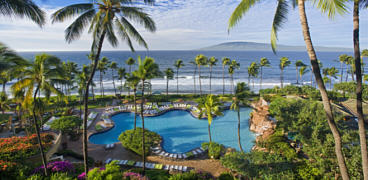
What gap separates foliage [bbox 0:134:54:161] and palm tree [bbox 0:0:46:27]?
10.3 meters

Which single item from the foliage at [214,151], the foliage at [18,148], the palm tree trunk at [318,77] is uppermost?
the palm tree trunk at [318,77]

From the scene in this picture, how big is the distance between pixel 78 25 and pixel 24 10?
2515mm

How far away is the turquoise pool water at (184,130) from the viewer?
19509 millimetres

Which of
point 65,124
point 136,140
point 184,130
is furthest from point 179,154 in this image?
point 65,124

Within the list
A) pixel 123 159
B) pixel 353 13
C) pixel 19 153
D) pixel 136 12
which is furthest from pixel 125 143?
pixel 353 13

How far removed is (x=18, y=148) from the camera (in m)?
11.8

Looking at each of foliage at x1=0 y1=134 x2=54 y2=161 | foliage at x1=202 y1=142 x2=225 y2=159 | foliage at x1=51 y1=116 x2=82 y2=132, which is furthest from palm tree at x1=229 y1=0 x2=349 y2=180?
foliage at x1=51 y1=116 x2=82 y2=132

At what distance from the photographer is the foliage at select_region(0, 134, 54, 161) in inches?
438

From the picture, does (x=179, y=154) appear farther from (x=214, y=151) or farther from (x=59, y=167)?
(x=59, y=167)

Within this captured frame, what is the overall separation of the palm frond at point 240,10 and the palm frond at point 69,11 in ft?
22.3

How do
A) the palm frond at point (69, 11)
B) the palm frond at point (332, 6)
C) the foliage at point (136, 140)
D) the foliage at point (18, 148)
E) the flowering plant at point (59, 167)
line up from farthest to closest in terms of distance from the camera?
the foliage at point (136, 140) < the foliage at point (18, 148) < the flowering plant at point (59, 167) < the palm frond at point (69, 11) < the palm frond at point (332, 6)

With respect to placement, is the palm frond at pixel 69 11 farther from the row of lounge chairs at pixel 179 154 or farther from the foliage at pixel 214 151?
the foliage at pixel 214 151

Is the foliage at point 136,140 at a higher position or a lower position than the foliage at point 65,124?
lower

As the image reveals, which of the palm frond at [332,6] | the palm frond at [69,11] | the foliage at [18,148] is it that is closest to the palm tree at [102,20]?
the palm frond at [69,11]
